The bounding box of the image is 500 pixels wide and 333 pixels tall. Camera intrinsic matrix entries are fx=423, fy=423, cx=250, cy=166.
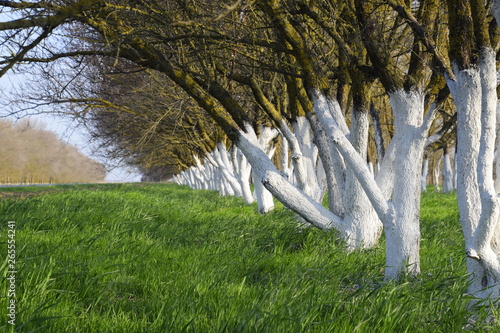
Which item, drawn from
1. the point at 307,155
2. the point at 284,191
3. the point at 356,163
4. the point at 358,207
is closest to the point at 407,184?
the point at 356,163

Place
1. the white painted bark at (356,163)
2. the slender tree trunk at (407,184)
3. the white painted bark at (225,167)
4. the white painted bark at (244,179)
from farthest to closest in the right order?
the white painted bark at (225,167), the white painted bark at (244,179), the white painted bark at (356,163), the slender tree trunk at (407,184)

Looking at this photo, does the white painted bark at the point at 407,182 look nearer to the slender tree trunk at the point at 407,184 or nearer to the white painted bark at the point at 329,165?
the slender tree trunk at the point at 407,184

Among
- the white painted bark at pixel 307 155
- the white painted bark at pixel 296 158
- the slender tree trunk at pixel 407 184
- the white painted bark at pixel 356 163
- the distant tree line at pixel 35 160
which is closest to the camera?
the slender tree trunk at pixel 407 184

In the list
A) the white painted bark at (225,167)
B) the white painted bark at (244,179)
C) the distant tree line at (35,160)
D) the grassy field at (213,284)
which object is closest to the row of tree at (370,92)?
the grassy field at (213,284)

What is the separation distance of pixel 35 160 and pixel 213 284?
7350cm

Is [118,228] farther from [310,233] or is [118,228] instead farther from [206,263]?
[310,233]

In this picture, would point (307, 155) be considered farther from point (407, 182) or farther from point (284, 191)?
point (407, 182)

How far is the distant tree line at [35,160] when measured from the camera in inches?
2286

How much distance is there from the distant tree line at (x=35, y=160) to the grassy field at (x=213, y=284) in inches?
2017

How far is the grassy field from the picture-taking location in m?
2.58

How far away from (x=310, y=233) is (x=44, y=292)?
3.38 m

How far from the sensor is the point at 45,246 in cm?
423

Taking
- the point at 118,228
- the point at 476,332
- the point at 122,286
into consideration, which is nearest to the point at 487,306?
the point at 476,332

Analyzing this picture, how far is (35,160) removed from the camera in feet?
224
